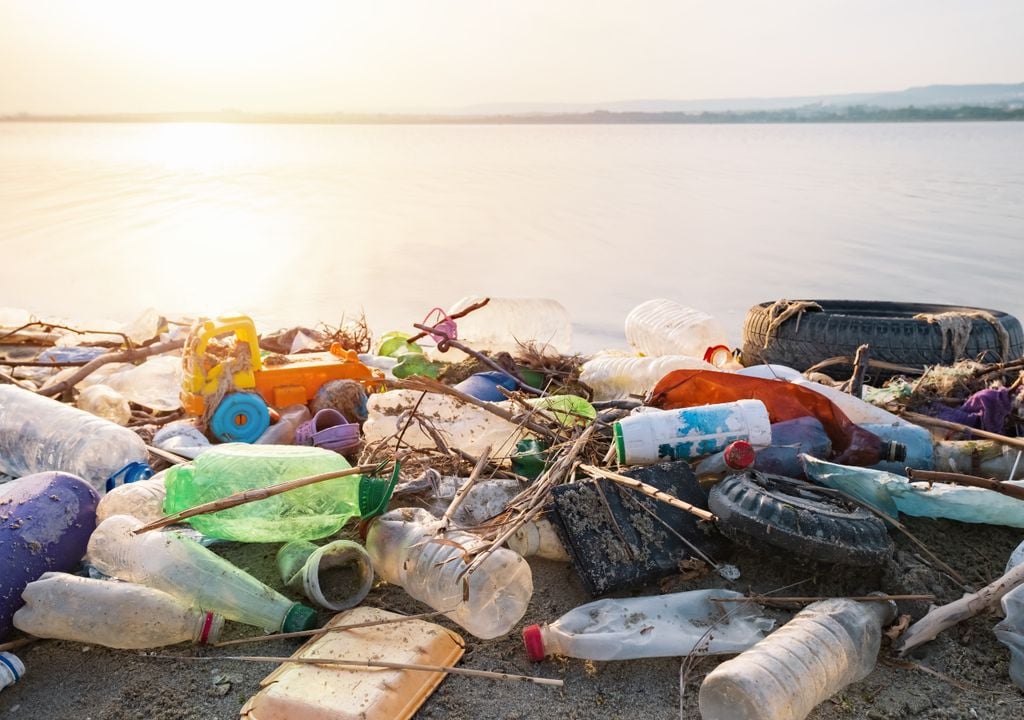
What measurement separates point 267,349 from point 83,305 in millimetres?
3390

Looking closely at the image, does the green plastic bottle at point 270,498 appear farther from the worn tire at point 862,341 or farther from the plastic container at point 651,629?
the worn tire at point 862,341

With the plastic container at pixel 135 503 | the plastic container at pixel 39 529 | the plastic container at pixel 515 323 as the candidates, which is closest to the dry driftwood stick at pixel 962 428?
the plastic container at pixel 515 323

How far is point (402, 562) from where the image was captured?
248 cm

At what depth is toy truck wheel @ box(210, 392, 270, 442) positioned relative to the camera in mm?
3484

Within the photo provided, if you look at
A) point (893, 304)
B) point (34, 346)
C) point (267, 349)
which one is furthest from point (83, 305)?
point (893, 304)

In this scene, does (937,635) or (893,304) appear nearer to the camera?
(937,635)

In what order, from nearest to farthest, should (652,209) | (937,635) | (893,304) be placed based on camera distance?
(937,635)
(893,304)
(652,209)

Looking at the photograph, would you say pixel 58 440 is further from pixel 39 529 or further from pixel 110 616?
pixel 110 616

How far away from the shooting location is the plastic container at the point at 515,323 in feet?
17.3

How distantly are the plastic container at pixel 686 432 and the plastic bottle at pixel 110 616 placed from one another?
1.32m

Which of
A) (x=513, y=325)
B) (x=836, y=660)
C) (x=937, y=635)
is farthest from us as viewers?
(x=513, y=325)

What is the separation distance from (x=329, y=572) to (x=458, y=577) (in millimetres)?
473

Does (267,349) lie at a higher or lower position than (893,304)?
lower

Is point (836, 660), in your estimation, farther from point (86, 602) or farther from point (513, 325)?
point (513, 325)
